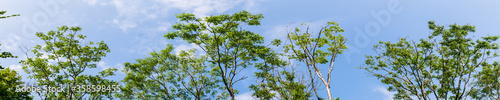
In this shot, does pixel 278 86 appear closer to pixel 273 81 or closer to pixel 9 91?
pixel 273 81

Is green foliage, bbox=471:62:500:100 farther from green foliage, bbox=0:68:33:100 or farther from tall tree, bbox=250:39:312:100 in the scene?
green foliage, bbox=0:68:33:100

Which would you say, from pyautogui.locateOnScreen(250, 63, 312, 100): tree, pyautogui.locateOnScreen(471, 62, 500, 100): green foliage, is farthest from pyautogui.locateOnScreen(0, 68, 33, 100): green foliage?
pyautogui.locateOnScreen(471, 62, 500, 100): green foliage

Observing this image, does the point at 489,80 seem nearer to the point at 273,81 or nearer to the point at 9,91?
the point at 273,81

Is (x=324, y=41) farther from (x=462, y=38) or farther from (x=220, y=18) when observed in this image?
(x=462, y=38)

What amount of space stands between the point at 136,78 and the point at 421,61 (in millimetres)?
19999

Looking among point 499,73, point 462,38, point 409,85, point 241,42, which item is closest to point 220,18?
point 241,42

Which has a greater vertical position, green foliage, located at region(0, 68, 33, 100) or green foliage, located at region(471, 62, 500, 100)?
green foliage, located at region(471, 62, 500, 100)

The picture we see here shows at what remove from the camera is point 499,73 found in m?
19.5

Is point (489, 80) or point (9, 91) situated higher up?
point (489, 80)

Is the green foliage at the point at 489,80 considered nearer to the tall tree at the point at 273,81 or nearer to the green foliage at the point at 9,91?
the tall tree at the point at 273,81

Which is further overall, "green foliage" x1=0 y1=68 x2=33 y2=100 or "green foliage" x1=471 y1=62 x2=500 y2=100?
"green foliage" x1=471 y1=62 x2=500 y2=100

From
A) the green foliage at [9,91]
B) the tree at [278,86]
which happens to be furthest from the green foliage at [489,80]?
the green foliage at [9,91]

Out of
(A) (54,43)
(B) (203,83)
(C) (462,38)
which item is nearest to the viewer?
(C) (462,38)

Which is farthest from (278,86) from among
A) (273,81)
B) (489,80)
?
(489,80)
